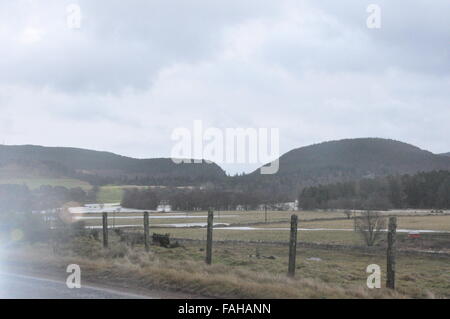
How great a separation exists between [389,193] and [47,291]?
161313 millimetres

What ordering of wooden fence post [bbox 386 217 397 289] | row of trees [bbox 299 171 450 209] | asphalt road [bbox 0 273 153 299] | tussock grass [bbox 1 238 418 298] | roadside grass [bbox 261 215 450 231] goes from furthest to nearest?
1. row of trees [bbox 299 171 450 209]
2. roadside grass [bbox 261 215 450 231]
3. wooden fence post [bbox 386 217 397 289]
4. tussock grass [bbox 1 238 418 298]
5. asphalt road [bbox 0 273 153 299]

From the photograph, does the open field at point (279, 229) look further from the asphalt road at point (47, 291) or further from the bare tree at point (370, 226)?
the asphalt road at point (47, 291)

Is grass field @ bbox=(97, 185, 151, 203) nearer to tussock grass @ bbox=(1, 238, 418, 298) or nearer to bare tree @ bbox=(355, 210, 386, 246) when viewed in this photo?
bare tree @ bbox=(355, 210, 386, 246)

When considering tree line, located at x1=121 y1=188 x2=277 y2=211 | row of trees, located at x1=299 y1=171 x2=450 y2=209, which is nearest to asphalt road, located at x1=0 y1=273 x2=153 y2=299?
tree line, located at x1=121 y1=188 x2=277 y2=211

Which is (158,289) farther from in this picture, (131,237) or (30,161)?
(30,161)

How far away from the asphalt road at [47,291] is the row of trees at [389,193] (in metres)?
135

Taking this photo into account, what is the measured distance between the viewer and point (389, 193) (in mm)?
161750

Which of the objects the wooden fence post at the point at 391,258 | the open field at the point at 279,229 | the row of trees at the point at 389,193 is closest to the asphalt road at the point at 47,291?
the wooden fence post at the point at 391,258

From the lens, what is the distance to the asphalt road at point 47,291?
33.4 feet

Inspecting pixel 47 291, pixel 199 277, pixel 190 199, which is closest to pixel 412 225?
pixel 199 277

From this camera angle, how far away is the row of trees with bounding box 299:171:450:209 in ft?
500

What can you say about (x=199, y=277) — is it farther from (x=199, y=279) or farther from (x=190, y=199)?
(x=190, y=199)

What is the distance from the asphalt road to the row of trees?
135 m
